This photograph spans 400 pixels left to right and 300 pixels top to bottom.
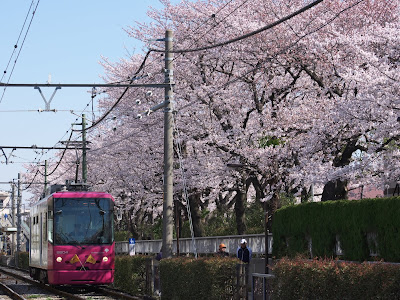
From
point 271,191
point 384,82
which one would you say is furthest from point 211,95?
point 384,82

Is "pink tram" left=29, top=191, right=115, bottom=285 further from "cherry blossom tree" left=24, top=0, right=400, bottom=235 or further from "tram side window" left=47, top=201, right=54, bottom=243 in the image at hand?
"cherry blossom tree" left=24, top=0, right=400, bottom=235

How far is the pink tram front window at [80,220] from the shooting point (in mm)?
23844

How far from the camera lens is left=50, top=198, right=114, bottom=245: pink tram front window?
2384 cm

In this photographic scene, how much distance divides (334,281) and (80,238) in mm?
14430

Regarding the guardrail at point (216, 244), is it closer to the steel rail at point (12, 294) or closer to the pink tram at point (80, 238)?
the pink tram at point (80, 238)

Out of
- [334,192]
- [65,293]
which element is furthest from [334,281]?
[65,293]

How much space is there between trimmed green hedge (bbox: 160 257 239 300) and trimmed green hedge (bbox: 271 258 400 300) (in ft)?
7.82

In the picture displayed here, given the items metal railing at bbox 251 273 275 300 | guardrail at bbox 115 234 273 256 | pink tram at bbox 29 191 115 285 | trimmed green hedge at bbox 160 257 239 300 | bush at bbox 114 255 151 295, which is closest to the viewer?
metal railing at bbox 251 273 275 300

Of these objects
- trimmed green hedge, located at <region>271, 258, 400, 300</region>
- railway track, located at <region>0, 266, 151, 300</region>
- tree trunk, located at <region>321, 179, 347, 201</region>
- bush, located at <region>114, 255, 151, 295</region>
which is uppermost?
tree trunk, located at <region>321, 179, 347, 201</region>

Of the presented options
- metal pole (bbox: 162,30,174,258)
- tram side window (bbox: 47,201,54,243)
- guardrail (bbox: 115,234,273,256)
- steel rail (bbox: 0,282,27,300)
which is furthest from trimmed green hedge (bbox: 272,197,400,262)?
steel rail (bbox: 0,282,27,300)

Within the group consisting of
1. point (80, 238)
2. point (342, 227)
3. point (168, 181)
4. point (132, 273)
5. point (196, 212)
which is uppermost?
point (168, 181)

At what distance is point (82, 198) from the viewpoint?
78.8 ft

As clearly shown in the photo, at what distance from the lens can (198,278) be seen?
664 inches

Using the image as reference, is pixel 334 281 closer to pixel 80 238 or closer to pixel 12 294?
pixel 80 238
